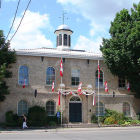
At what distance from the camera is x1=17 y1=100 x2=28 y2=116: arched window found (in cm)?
2406

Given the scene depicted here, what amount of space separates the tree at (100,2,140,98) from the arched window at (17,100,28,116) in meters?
9.31

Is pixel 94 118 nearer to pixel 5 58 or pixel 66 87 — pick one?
pixel 66 87

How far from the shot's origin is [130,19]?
25891mm

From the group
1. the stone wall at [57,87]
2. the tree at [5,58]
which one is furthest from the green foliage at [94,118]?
the tree at [5,58]

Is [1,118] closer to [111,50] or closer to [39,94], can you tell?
[39,94]

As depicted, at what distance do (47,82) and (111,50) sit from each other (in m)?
7.28

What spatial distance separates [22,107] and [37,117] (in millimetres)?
2223

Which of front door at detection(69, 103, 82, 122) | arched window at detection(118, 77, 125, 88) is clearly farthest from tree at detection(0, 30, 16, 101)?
arched window at detection(118, 77, 125, 88)

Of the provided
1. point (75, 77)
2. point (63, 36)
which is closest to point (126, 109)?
point (75, 77)

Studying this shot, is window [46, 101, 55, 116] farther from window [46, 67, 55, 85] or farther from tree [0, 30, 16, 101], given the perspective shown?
tree [0, 30, 16, 101]

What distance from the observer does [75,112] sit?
25.4 metres

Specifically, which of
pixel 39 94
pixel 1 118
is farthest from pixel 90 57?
pixel 1 118

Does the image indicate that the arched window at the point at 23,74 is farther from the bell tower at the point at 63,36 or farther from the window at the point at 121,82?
the window at the point at 121,82

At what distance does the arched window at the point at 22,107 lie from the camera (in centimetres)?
2406
